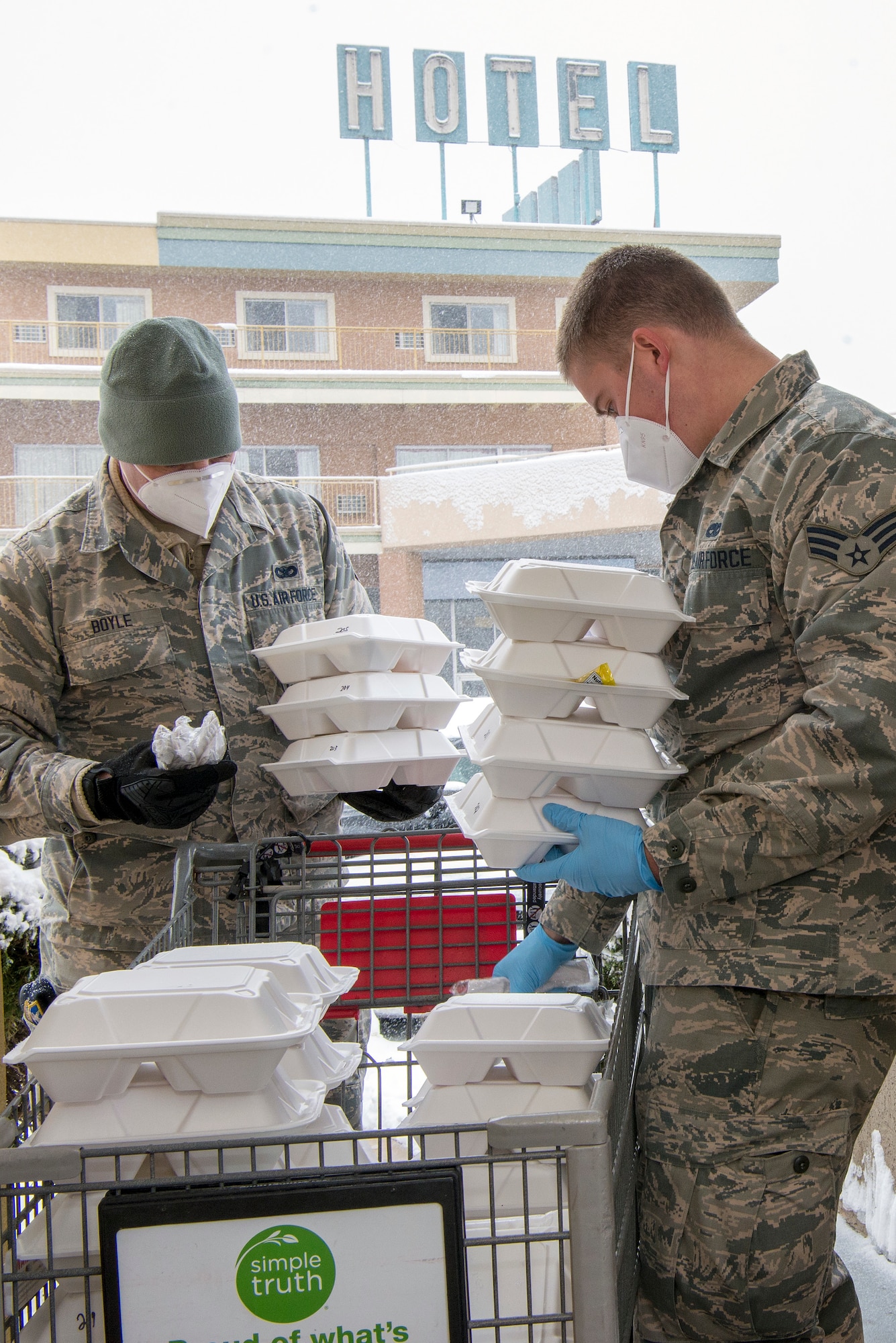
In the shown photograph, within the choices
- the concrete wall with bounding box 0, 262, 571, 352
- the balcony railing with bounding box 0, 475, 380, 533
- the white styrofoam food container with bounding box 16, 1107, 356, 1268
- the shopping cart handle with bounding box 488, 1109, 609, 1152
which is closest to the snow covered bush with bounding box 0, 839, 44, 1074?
the balcony railing with bounding box 0, 475, 380, 533

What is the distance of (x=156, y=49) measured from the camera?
3.90 metres

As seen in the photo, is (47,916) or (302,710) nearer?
(302,710)

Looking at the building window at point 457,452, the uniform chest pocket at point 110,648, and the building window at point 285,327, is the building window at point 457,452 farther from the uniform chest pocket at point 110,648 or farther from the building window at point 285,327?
the uniform chest pocket at point 110,648

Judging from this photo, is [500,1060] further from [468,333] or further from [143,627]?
[468,333]

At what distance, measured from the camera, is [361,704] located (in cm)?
153

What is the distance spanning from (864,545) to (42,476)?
355cm

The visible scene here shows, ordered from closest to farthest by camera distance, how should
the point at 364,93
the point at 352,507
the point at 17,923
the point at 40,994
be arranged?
the point at 40,994, the point at 17,923, the point at 364,93, the point at 352,507

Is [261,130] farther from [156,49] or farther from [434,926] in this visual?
[434,926]

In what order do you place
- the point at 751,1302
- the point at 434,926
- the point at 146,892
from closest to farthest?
the point at 751,1302
the point at 434,926
the point at 146,892

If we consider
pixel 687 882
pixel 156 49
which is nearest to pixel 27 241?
pixel 156 49

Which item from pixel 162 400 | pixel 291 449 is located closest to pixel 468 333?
pixel 291 449

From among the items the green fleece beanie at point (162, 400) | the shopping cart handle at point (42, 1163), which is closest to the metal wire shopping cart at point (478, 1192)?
the shopping cart handle at point (42, 1163)

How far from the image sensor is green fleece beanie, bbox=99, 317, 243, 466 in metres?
1.65

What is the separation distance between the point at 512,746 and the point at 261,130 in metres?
3.59
